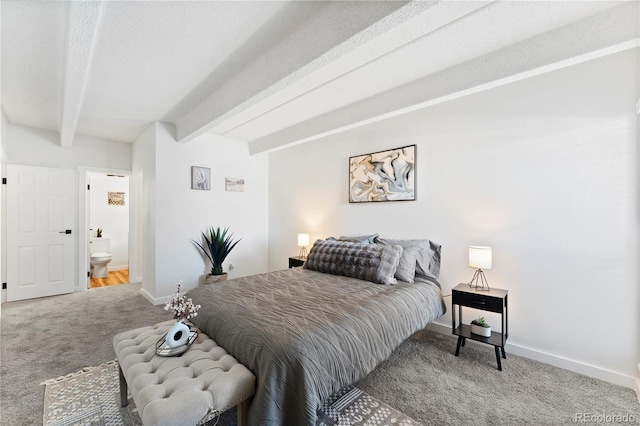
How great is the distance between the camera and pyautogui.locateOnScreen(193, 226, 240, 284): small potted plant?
4.14 m

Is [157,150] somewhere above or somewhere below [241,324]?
above

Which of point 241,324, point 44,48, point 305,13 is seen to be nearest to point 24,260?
point 44,48

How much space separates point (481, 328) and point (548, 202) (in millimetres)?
1230

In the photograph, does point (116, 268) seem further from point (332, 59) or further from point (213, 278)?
point (332, 59)

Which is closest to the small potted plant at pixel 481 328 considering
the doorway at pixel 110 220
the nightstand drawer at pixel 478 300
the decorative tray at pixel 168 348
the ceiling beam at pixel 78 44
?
the nightstand drawer at pixel 478 300

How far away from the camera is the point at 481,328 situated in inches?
93.3

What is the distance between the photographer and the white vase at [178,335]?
60.9 inches

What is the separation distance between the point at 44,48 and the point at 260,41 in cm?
175

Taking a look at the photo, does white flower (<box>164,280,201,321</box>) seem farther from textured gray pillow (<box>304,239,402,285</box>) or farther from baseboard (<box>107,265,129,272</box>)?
baseboard (<box>107,265,129,272</box>)

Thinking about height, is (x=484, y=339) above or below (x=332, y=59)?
below

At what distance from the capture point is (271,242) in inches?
201

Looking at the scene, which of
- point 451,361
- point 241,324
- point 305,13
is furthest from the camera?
point 451,361

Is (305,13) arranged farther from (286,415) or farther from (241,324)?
(286,415)

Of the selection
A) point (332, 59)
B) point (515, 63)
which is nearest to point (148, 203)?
point (332, 59)
